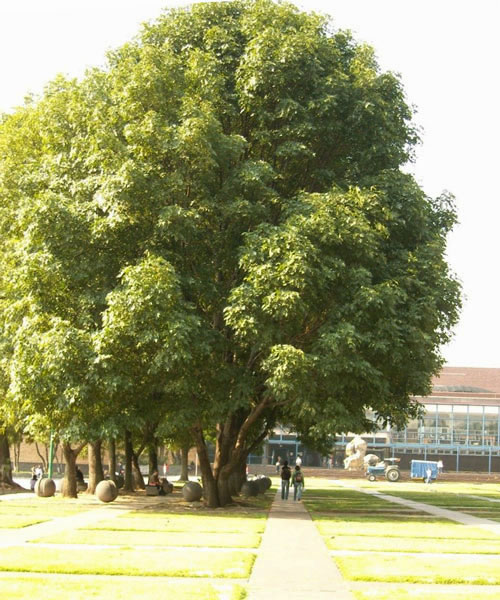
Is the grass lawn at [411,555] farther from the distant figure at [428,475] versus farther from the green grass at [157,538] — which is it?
the distant figure at [428,475]

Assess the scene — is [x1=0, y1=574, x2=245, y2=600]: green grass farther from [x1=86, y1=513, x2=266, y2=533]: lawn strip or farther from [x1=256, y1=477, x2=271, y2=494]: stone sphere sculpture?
[x1=256, y1=477, x2=271, y2=494]: stone sphere sculpture

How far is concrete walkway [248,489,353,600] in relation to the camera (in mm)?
11500

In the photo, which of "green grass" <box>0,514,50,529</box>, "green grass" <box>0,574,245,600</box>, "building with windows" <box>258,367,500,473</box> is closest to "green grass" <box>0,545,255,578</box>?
"green grass" <box>0,574,245,600</box>

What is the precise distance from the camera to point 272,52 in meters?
29.3

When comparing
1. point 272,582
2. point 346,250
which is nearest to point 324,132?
point 346,250

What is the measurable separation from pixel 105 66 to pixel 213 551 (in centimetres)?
2256

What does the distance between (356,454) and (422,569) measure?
69.3 metres

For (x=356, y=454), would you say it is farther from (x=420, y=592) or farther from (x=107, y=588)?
(x=107, y=588)

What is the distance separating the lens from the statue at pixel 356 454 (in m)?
82.0

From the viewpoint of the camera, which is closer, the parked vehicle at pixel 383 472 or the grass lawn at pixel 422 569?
the grass lawn at pixel 422 569

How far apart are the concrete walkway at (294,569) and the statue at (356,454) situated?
60537 mm

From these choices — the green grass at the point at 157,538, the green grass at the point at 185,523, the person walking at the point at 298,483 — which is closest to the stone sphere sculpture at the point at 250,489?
the person walking at the point at 298,483

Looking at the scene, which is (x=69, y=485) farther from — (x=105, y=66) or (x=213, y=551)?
(x=213, y=551)

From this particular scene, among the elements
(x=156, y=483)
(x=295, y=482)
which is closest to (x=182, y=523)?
(x=295, y=482)
